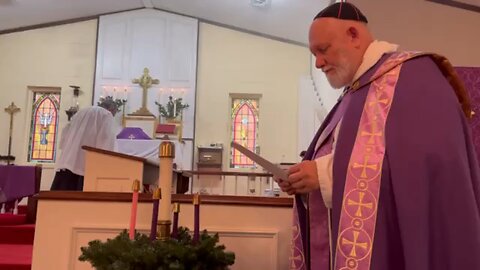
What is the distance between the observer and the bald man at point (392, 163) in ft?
4.58

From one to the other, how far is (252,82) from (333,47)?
8424 mm

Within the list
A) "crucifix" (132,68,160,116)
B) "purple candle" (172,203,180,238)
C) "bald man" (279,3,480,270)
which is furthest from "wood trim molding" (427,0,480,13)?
"crucifix" (132,68,160,116)

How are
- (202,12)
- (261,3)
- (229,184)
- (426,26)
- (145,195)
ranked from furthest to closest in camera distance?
(202,12)
(229,184)
(261,3)
(426,26)
(145,195)

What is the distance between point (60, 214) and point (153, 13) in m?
8.84

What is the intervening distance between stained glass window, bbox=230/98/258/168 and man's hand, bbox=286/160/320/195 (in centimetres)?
827

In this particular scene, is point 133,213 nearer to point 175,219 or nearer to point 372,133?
point 175,219

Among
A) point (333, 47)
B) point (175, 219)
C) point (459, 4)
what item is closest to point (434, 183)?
point (333, 47)

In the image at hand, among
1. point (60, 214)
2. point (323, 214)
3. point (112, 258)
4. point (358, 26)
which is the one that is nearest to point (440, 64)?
point (358, 26)

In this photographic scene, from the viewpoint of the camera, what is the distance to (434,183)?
1426 mm

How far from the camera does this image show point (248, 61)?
1024 cm

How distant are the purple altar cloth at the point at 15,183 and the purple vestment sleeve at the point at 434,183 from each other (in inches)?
208

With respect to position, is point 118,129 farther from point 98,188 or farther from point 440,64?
point 440,64

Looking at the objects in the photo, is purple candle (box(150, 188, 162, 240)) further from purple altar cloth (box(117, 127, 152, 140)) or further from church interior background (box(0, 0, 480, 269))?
church interior background (box(0, 0, 480, 269))

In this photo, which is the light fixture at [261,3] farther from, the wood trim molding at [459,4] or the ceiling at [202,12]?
the wood trim molding at [459,4]
